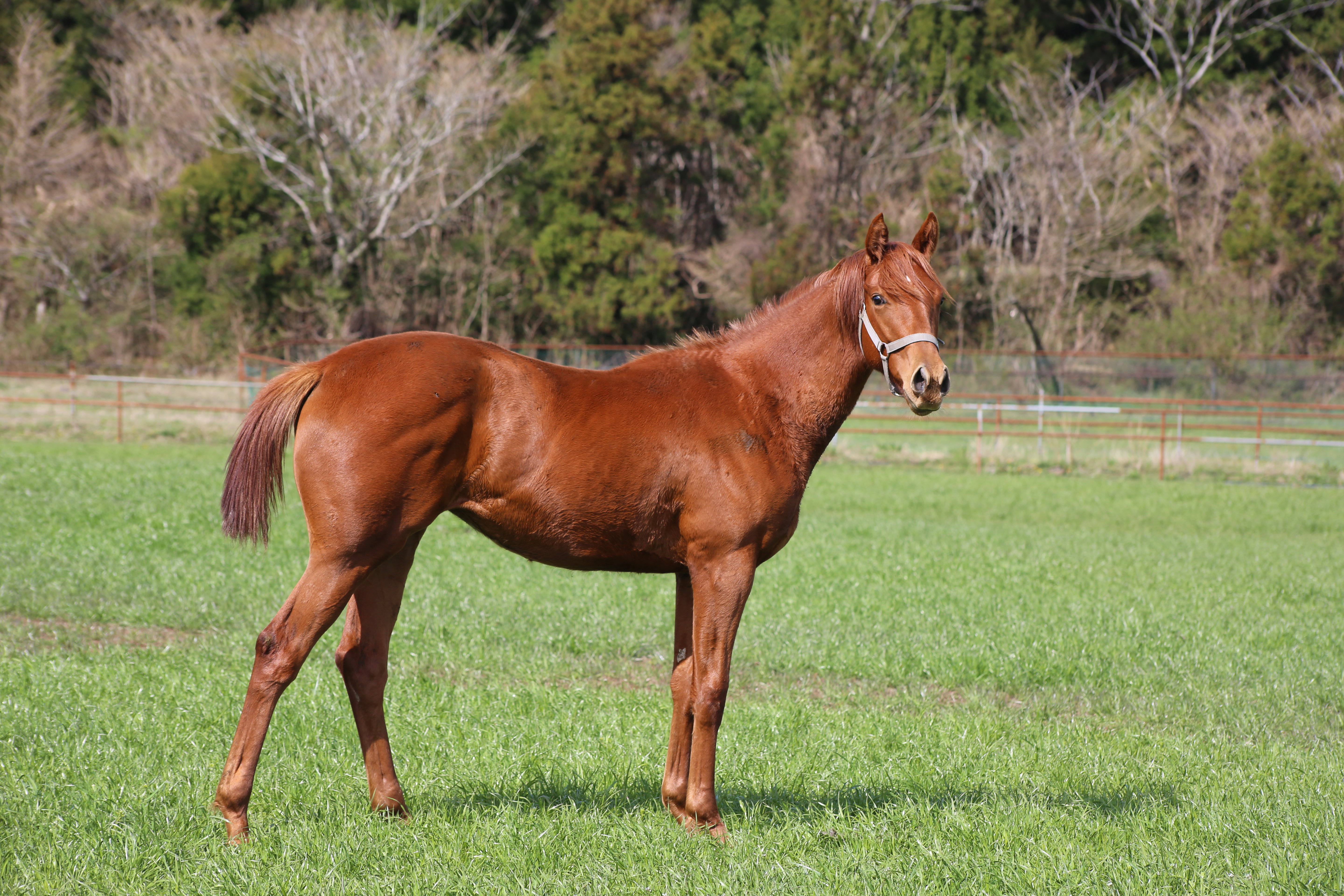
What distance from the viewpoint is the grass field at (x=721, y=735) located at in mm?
3732

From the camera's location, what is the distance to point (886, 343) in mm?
4031

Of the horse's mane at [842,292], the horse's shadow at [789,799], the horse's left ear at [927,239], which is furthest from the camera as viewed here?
the horse's shadow at [789,799]

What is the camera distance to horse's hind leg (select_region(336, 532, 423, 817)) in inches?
162

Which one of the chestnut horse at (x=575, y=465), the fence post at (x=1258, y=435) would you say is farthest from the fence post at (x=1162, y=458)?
the chestnut horse at (x=575, y=465)

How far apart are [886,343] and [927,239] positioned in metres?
0.53

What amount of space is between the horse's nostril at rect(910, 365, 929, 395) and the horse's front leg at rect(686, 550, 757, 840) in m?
0.85

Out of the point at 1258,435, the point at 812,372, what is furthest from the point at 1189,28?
the point at 812,372

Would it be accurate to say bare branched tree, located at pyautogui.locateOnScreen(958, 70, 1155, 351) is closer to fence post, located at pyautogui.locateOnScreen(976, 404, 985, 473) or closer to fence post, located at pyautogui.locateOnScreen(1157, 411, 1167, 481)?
fence post, located at pyautogui.locateOnScreen(976, 404, 985, 473)

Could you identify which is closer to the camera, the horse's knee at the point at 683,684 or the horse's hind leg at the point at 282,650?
the horse's hind leg at the point at 282,650

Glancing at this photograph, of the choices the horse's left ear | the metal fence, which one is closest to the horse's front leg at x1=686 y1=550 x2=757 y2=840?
the horse's left ear

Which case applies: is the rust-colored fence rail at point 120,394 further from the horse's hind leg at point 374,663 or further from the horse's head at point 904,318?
the horse's head at point 904,318

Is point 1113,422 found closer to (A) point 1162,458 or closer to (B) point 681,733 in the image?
(A) point 1162,458

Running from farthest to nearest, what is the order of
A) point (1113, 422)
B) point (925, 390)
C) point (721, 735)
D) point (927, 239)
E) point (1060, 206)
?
1. point (1060, 206)
2. point (1113, 422)
3. point (721, 735)
4. point (927, 239)
5. point (925, 390)

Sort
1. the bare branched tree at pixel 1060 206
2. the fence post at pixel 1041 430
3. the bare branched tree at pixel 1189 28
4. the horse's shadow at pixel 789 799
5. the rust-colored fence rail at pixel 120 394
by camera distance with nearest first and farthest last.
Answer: the horse's shadow at pixel 789 799 → the fence post at pixel 1041 430 → the rust-colored fence rail at pixel 120 394 → the bare branched tree at pixel 1060 206 → the bare branched tree at pixel 1189 28
